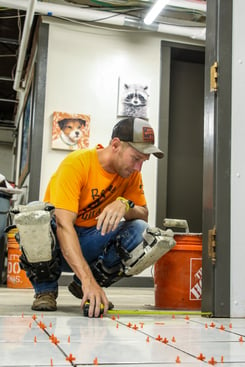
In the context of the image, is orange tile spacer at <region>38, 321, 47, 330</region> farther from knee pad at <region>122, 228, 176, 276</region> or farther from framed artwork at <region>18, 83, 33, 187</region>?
framed artwork at <region>18, 83, 33, 187</region>

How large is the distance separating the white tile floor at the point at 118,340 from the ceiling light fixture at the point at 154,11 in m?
3.02

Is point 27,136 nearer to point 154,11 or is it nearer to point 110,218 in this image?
point 154,11

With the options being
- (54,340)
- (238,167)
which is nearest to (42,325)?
(54,340)

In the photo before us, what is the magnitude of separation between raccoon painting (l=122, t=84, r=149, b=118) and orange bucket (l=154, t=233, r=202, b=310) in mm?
2330

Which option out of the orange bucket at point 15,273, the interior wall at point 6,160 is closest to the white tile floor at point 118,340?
the orange bucket at point 15,273

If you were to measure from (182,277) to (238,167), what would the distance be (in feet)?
2.47

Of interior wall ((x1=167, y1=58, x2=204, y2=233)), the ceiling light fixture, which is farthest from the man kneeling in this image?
interior wall ((x1=167, y1=58, x2=204, y2=233))

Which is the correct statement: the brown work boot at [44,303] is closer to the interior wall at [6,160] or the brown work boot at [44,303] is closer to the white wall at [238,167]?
the white wall at [238,167]

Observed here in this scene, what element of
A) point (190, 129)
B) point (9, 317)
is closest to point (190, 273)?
point (9, 317)

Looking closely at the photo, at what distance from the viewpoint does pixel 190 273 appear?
2.68m

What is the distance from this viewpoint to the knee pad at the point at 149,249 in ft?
7.02

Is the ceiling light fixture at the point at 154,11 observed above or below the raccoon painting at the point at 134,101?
above

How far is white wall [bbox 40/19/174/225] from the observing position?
4688 millimetres

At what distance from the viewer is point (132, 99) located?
482cm
